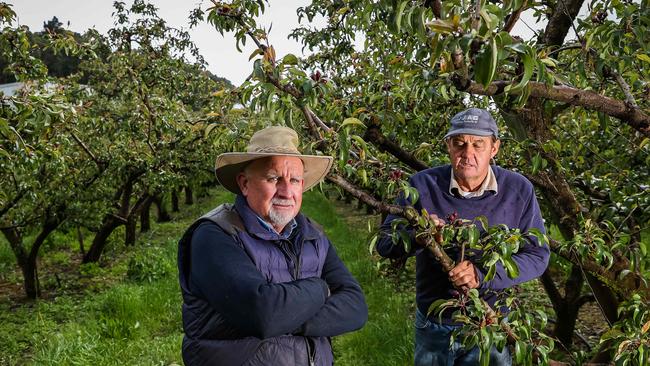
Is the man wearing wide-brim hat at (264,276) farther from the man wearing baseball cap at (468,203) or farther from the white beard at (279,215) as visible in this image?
the man wearing baseball cap at (468,203)

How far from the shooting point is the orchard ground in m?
5.02

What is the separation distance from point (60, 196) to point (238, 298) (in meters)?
7.06

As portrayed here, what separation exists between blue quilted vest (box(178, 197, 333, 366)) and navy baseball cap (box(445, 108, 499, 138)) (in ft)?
3.10

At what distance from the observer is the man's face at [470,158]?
2.49 m

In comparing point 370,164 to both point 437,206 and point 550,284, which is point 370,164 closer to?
point 437,206

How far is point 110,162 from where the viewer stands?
8.02 meters

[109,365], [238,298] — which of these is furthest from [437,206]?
[109,365]

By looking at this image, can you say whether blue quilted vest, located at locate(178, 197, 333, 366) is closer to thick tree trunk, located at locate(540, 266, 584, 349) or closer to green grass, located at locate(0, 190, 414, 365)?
green grass, located at locate(0, 190, 414, 365)

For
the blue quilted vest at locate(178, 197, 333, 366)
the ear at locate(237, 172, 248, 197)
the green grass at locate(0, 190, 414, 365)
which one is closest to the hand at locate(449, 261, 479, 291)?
the blue quilted vest at locate(178, 197, 333, 366)

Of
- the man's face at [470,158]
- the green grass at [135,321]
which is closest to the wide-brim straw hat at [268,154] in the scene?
the man's face at [470,158]

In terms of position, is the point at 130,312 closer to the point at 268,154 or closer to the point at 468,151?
the point at 268,154

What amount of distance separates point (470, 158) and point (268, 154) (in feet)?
3.32

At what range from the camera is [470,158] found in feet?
8.14

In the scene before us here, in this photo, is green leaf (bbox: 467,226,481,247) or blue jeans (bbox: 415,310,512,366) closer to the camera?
green leaf (bbox: 467,226,481,247)
